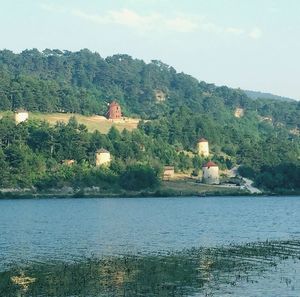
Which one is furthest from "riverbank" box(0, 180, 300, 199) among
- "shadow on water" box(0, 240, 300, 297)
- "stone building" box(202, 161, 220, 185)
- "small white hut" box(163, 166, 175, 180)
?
"shadow on water" box(0, 240, 300, 297)

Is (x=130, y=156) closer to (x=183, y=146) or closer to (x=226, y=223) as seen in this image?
(x=183, y=146)

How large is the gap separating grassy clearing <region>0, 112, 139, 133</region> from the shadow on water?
112 meters

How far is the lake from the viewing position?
1419 inches

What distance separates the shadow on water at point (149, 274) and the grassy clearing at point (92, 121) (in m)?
112


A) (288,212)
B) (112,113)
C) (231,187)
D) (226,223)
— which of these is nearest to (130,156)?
(231,187)

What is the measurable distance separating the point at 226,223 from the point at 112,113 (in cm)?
10054

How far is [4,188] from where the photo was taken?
12712cm

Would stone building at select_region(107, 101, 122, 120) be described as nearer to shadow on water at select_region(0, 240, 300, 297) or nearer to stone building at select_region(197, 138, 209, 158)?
stone building at select_region(197, 138, 209, 158)

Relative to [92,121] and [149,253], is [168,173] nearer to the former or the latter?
[92,121]

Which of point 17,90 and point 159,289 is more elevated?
point 17,90

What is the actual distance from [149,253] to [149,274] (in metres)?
9.63

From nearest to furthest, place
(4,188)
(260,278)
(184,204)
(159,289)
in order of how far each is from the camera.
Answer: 1. (159,289)
2. (260,278)
3. (184,204)
4. (4,188)

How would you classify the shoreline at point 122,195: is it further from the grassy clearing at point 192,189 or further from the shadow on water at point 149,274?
the shadow on water at point 149,274

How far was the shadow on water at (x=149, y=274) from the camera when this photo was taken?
35.2m
